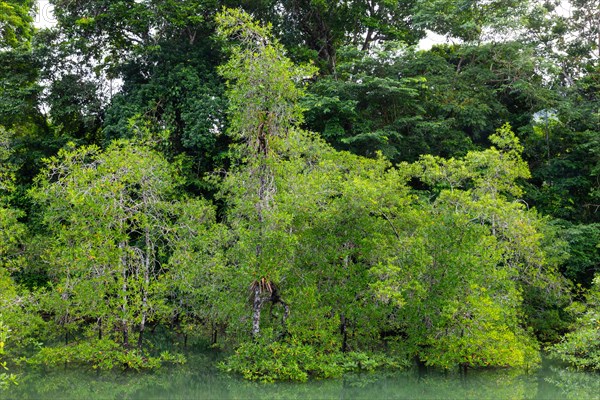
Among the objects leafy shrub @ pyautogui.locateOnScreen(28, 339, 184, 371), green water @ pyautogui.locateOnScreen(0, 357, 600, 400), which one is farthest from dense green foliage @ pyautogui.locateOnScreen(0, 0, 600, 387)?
green water @ pyautogui.locateOnScreen(0, 357, 600, 400)

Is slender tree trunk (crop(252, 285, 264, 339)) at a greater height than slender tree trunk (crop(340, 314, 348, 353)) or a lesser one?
greater

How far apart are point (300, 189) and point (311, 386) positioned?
12.2 ft

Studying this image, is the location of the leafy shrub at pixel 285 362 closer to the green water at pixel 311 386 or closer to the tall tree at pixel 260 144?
the green water at pixel 311 386

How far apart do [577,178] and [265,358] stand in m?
12.7

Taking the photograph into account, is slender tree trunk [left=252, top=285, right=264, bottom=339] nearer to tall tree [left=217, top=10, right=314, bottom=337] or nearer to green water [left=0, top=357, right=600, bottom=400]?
tall tree [left=217, top=10, right=314, bottom=337]

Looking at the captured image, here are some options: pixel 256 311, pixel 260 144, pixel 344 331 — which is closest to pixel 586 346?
pixel 344 331

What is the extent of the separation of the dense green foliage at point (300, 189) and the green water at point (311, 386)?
Result: 0.35 metres

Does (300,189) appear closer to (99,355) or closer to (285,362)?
(285,362)

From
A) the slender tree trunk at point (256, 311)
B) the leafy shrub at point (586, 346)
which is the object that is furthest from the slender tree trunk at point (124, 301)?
the leafy shrub at point (586, 346)

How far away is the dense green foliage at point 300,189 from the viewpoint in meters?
11.3

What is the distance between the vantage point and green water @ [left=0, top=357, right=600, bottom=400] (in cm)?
1005

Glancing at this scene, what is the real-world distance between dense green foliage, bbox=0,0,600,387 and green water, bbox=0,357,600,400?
349mm

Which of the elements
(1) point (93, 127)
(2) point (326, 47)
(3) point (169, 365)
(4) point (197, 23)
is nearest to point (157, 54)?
(4) point (197, 23)

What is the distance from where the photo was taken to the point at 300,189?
11797mm
